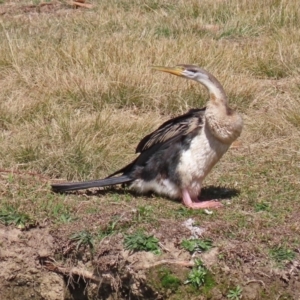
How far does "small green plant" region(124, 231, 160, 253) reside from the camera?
5.35 m

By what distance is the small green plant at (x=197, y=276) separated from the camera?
17.1 ft

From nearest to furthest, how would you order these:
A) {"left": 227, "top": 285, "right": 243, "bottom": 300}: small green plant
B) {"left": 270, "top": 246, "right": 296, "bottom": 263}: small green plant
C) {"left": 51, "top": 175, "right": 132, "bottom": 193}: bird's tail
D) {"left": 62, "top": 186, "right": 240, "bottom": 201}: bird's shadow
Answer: {"left": 227, "top": 285, "right": 243, "bottom": 300}: small green plant < {"left": 270, "top": 246, "right": 296, "bottom": 263}: small green plant < {"left": 51, "top": 175, "right": 132, "bottom": 193}: bird's tail < {"left": 62, "top": 186, "right": 240, "bottom": 201}: bird's shadow

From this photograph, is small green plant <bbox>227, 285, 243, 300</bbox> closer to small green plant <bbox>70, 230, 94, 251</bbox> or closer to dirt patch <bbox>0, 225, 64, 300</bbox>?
small green plant <bbox>70, 230, 94, 251</bbox>

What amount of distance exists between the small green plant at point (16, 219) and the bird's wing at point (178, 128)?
0.94 meters

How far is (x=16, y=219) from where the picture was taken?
5684 millimetres

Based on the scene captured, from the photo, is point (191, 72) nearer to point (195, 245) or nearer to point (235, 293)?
point (195, 245)

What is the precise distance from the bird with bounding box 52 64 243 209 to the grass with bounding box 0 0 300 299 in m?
0.12

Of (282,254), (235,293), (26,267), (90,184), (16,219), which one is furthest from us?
(90,184)

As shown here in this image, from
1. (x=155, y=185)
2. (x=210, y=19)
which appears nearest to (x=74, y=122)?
(x=155, y=185)

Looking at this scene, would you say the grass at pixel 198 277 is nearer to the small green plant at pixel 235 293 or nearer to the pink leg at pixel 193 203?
the small green plant at pixel 235 293

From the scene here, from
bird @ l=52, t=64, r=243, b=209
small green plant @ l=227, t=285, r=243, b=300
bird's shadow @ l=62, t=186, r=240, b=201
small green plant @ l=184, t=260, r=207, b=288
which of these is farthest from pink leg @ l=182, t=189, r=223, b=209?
small green plant @ l=227, t=285, r=243, b=300

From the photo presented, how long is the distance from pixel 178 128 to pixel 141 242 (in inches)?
34.3

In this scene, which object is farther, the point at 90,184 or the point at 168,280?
the point at 90,184

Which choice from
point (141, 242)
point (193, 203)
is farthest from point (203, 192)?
point (141, 242)
